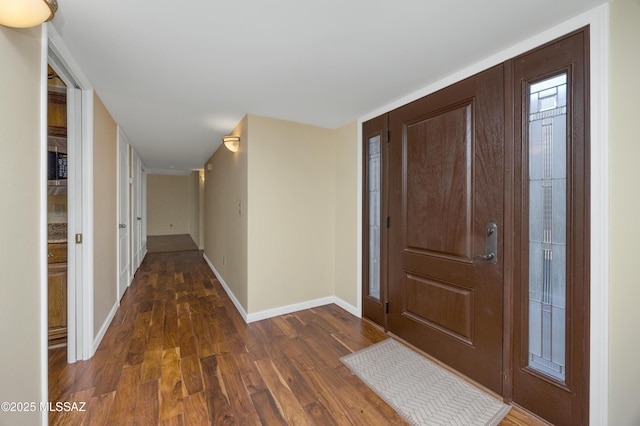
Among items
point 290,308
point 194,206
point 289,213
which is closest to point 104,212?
point 289,213

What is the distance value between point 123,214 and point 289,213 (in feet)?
7.99

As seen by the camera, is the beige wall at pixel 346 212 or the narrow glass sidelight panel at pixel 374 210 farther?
the beige wall at pixel 346 212

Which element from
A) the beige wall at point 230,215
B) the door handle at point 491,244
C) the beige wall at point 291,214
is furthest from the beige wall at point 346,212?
the door handle at point 491,244

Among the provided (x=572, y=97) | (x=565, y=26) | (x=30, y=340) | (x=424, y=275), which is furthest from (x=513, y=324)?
(x=30, y=340)

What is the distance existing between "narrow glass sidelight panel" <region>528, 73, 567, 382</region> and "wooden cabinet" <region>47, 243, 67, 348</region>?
3484mm

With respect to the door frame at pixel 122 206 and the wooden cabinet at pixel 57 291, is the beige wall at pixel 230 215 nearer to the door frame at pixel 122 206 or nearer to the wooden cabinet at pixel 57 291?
the door frame at pixel 122 206

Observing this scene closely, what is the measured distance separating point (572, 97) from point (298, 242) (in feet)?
8.29

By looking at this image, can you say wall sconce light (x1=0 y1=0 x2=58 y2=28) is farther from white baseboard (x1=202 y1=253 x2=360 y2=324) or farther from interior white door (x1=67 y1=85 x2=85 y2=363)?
white baseboard (x1=202 y1=253 x2=360 y2=324)

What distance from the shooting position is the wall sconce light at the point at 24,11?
3.08ft

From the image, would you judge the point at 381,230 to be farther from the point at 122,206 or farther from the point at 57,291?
the point at 122,206

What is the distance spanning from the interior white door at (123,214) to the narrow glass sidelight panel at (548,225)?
13.5ft

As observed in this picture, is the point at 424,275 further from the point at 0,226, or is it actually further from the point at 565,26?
the point at 0,226

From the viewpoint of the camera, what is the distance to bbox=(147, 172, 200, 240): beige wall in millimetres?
8531

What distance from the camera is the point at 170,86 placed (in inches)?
84.3
